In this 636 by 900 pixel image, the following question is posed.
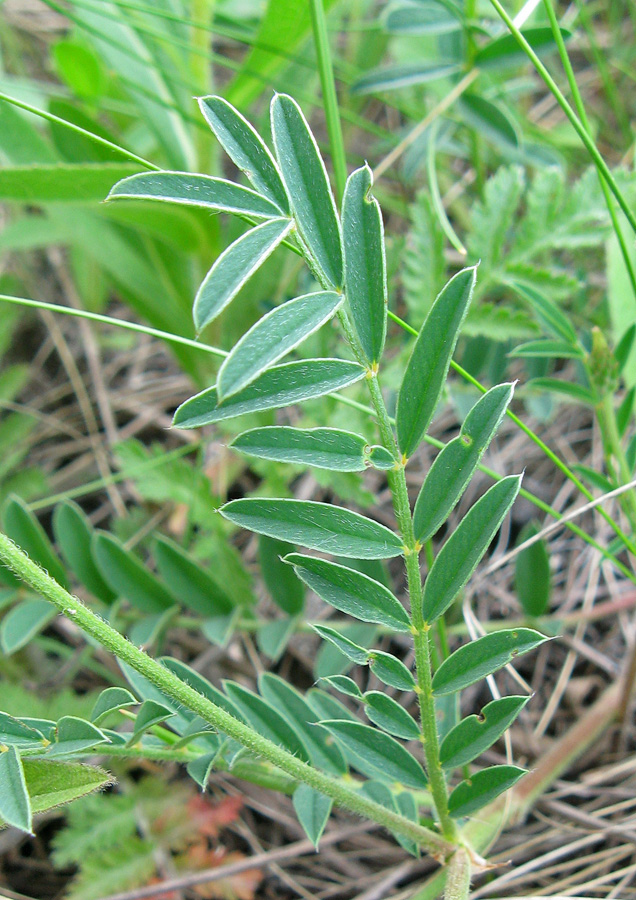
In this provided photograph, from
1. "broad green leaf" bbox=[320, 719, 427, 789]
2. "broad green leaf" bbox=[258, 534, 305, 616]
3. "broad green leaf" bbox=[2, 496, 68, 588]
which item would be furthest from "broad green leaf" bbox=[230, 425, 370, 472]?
"broad green leaf" bbox=[2, 496, 68, 588]

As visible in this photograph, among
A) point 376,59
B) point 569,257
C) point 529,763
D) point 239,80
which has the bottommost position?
point 529,763

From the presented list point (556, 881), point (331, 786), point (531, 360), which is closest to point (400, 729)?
point (331, 786)

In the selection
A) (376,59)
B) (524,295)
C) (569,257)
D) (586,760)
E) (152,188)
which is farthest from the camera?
(376,59)

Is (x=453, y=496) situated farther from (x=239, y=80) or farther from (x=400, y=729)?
(x=239, y=80)

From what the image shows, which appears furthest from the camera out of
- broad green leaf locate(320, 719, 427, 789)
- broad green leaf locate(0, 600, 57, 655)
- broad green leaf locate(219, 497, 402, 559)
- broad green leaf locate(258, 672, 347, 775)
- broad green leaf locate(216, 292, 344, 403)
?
broad green leaf locate(0, 600, 57, 655)

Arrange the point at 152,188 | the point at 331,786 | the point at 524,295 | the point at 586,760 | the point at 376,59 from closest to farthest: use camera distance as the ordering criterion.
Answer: the point at 152,188
the point at 331,786
the point at 524,295
the point at 586,760
the point at 376,59

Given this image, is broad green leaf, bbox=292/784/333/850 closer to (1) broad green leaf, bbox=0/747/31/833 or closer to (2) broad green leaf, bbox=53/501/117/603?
(1) broad green leaf, bbox=0/747/31/833

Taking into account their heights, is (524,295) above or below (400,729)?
above
